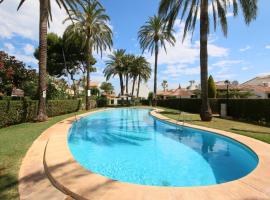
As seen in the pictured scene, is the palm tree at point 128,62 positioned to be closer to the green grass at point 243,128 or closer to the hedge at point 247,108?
the hedge at point 247,108

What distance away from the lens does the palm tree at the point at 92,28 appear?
3011cm

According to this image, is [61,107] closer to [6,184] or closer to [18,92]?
[18,92]

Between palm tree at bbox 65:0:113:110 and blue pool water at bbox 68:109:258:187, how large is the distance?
2111 centimetres

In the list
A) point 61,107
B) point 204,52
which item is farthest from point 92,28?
point 204,52

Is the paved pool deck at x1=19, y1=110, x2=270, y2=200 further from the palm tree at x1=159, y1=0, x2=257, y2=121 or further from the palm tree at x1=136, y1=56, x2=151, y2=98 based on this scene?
the palm tree at x1=136, y1=56, x2=151, y2=98

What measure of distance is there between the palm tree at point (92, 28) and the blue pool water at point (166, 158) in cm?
2111

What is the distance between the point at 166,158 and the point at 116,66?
1763 inches

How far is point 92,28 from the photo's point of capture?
101 ft

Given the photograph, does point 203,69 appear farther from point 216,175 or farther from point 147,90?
point 147,90

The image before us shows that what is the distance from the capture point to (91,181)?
17.1 ft

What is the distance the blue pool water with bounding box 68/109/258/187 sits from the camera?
6.86 meters

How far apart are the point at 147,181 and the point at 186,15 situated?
649 inches

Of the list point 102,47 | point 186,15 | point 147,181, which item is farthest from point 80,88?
point 147,181

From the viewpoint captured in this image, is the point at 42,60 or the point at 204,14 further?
the point at 204,14
